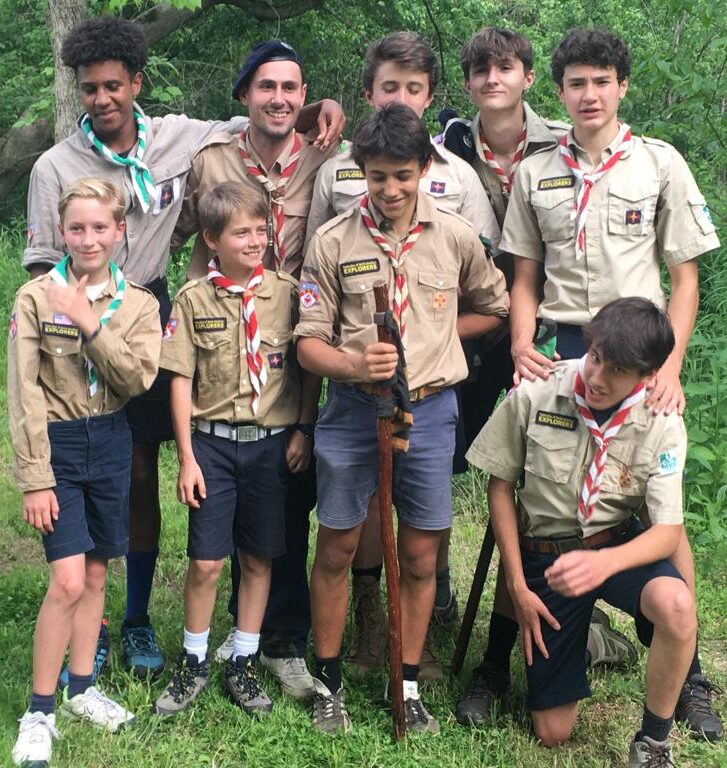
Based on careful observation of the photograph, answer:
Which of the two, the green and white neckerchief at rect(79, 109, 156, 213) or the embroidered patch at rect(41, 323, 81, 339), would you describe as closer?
the embroidered patch at rect(41, 323, 81, 339)

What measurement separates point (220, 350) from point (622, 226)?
1.64 meters

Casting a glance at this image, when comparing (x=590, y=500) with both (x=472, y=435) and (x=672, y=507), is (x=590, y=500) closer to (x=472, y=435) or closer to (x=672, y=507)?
(x=672, y=507)

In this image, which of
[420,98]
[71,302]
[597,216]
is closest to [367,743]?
[71,302]

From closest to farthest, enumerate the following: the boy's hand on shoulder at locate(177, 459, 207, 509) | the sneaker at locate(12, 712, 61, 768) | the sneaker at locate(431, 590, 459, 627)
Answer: the sneaker at locate(12, 712, 61, 768) → the boy's hand on shoulder at locate(177, 459, 207, 509) → the sneaker at locate(431, 590, 459, 627)

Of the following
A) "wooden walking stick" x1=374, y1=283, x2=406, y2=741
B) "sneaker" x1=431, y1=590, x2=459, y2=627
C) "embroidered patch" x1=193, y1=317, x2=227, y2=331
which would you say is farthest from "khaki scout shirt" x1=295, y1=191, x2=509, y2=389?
"sneaker" x1=431, y1=590, x2=459, y2=627

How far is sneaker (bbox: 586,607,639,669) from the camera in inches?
177

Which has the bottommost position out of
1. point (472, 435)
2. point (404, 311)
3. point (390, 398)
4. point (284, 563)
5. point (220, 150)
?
point (284, 563)

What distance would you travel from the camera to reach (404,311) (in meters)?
3.88

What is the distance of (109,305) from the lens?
12.5 ft

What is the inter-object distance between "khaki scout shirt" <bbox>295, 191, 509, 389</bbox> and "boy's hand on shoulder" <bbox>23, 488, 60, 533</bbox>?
3.53ft

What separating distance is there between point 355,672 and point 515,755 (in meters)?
0.81

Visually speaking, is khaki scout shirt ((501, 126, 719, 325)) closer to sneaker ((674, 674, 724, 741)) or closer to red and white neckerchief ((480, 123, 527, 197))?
red and white neckerchief ((480, 123, 527, 197))

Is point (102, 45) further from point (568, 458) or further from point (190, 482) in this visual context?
point (568, 458)

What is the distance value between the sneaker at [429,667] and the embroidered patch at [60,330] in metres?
1.97
